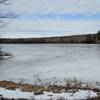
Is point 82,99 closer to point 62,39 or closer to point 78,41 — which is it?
point 78,41

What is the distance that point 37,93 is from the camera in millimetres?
10594

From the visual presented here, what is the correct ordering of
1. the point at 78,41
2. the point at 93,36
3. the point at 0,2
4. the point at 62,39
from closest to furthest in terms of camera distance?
the point at 0,2 < the point at 93,36 < the point at 78,41 < the point at 62,39

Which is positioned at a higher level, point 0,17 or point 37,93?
point 0,17

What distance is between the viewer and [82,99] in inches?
378

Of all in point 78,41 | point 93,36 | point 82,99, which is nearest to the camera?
point 82,99

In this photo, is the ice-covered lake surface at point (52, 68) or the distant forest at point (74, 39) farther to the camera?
the distant forest at point (74, 39)

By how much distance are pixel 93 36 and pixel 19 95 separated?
414 ft

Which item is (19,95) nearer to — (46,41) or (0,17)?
(0,17)

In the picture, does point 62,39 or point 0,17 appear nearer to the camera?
point 0,17

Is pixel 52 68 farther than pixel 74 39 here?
No

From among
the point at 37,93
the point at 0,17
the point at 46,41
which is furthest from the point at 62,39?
the point at 37,93

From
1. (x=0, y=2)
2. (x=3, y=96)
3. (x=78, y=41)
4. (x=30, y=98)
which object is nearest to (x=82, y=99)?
(x=30, y=98)

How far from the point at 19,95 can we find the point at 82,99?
83.7 inches

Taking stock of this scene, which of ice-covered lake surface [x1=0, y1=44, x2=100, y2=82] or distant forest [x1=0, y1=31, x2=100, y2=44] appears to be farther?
distant forest [x1=0, y1=31, x2=100, y2=44]
